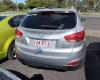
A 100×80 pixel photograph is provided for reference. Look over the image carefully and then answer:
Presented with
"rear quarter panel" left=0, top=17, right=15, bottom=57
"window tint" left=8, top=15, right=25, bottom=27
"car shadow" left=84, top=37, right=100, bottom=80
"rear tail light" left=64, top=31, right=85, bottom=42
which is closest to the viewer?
"rear tail light" left=64, top=31, right=85, bottom=42

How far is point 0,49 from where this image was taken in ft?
22.5

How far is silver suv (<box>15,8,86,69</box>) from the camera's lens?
5.38 m

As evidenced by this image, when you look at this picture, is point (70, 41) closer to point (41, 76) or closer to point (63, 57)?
point (63, 57)

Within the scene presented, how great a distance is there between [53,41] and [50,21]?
24.1 inches

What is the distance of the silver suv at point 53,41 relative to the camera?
538 centimetres

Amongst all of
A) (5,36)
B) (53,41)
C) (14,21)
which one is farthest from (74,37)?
(14,21)

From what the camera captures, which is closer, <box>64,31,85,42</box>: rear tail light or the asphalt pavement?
<box>64,31,85,42</box>: rear tail light

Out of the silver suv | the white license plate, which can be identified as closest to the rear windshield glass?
the silver suv

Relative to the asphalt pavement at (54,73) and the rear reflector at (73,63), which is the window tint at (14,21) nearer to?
the asphalt pavement at (54,73)

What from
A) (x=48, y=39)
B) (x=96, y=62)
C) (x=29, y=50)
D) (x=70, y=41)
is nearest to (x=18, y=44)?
(x=29, y=50)

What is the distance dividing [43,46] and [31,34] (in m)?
0.44

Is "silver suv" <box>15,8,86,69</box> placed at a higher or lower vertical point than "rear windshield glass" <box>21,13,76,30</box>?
lower

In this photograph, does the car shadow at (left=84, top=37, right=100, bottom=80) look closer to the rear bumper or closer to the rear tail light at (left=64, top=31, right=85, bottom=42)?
the rear bumper

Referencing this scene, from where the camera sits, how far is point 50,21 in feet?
19.0
